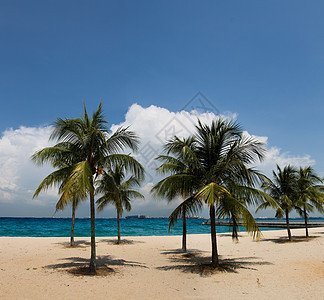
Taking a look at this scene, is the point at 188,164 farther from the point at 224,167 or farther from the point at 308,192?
the point at 308,192

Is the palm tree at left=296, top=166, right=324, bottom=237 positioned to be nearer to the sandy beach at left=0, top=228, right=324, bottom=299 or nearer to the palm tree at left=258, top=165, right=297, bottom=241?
the palm tree at left=258, top=165, right=297, bottom=241

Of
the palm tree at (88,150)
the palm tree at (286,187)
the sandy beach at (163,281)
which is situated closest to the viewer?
the sandy beach at (163,281)

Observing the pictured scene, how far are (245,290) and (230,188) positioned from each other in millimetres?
4054

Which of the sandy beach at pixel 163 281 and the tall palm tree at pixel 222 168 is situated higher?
the tall palm tree at pixel 222 168

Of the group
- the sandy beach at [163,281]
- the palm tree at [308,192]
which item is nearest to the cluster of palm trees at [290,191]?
the palm tree at [308,192]

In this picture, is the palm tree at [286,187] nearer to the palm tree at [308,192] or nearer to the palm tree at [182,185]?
the palm tree at [308,192]

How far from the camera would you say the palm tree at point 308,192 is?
69.7ft

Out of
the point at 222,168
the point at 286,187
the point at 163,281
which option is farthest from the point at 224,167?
the point at 286,187

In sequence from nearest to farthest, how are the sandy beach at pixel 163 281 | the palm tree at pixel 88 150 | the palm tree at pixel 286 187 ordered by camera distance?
the sandy beach at pixel 163 281, the palm tree at pixel 88 150, the palm tree at pixel 286 187

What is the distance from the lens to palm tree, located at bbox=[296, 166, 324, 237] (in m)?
21.2

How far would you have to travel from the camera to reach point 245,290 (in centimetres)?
763

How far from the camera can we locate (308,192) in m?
21.4

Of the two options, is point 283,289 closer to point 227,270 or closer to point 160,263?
point 227,270

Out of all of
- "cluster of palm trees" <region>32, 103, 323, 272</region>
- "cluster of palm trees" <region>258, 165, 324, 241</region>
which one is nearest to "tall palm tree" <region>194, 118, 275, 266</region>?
"cluster of palm trees" <region>32, 103, 323, 272</region>
